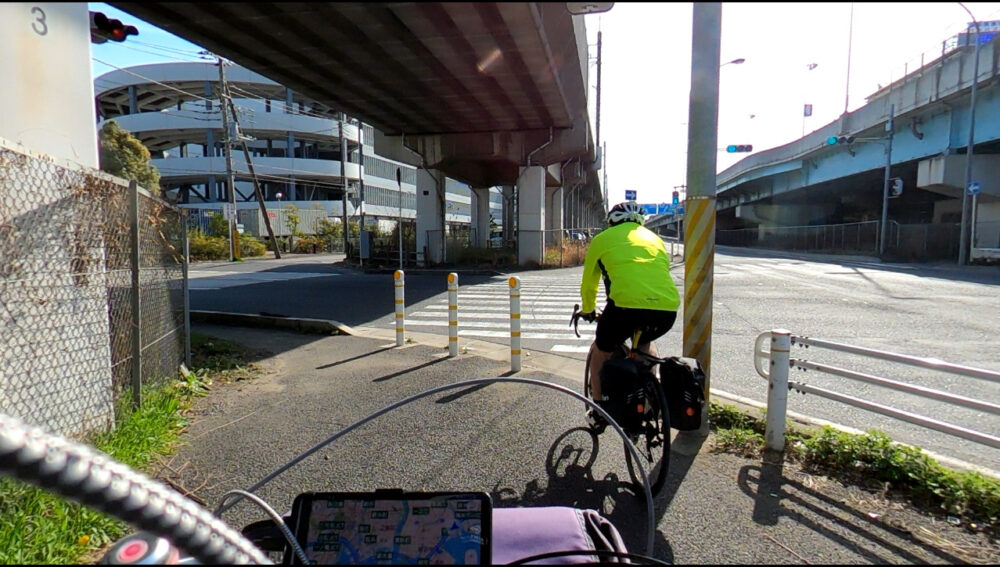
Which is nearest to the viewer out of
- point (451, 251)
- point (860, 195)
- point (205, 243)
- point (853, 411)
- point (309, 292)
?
point (853, 411)

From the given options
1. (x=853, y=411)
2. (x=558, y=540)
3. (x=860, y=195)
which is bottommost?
(x=853, y=411)

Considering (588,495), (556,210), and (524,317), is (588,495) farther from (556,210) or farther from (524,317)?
(556,210)

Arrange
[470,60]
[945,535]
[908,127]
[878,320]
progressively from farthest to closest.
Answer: [908,127] < [470,60] < [878,320] < [945,535]

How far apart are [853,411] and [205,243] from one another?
3702 centimetres

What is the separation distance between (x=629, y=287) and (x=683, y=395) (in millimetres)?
841

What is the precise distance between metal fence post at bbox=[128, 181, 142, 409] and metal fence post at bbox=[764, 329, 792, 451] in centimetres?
513

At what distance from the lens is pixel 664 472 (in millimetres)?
3584

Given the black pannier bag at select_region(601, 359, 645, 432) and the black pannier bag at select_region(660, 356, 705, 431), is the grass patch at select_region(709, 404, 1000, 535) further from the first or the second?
the black pannier bag at select_region(601, 359, 645, 432)

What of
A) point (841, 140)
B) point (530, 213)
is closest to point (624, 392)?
point (530, 213)

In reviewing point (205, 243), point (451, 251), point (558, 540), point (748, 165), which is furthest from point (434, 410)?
point (748, 165)

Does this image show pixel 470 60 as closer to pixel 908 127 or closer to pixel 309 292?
pixel 309 292

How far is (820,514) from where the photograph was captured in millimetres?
3303

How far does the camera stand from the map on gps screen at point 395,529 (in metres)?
1.99

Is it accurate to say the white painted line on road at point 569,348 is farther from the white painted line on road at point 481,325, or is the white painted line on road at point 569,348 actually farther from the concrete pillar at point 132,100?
the concrete pillar at point 132,100
